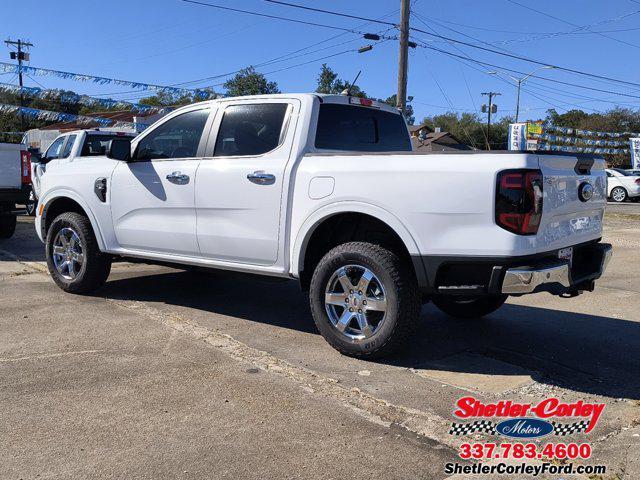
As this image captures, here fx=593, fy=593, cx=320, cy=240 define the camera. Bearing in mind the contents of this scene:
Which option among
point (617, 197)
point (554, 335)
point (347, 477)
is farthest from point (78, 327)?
point (617, 197)

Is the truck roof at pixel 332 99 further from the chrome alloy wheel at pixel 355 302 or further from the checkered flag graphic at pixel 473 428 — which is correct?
the checkered flag graphic at pixel 473 428

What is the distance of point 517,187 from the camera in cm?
360

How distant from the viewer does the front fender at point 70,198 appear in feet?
19.4

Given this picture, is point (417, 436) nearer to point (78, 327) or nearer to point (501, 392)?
point (501, 392)

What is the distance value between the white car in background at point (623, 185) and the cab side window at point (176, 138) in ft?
82.1

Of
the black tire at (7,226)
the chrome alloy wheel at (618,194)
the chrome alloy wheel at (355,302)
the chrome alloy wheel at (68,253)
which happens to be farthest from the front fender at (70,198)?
the chrome alloy wheel at (618,194)

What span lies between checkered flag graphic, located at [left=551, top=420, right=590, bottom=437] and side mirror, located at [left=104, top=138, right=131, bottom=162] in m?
4.26

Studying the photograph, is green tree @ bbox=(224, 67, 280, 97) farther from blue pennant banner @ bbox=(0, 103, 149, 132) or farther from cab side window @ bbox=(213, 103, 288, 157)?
A: cab side window @ bbox=(213, 103, 288, 157)

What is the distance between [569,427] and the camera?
3299 millimetres

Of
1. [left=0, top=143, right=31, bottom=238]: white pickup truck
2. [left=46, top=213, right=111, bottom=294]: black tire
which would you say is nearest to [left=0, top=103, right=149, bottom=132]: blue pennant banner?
[left=0, top=143, right=31, bottom=238]: white pickup truck

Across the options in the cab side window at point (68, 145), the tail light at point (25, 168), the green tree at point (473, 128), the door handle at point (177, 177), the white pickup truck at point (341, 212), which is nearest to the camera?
the white pickup truck at point (341, 212)

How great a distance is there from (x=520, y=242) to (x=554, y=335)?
73.9 inches

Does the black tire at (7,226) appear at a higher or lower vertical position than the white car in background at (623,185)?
lower

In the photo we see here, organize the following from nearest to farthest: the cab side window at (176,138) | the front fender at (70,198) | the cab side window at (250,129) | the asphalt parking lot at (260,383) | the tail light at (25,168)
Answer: the asphalt parking lot at (260,383) → the cab side window at (250,129) → the cab side window at (176,138) → the front fender at (70,198) → the tail light at (25,168)
